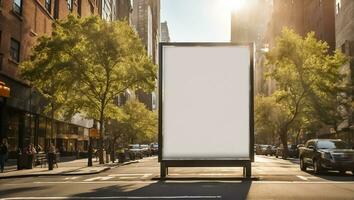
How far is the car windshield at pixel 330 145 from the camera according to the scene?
2694 cm

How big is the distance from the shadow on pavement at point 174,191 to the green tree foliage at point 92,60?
19.9 meters

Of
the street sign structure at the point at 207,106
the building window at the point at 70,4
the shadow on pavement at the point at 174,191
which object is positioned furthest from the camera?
the building window at the point at 70,4

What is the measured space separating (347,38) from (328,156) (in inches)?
1738

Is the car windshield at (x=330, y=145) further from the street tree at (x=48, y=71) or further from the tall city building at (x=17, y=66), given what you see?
the tall city building at (x=17, y=66)

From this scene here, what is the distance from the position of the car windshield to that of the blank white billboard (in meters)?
6.23

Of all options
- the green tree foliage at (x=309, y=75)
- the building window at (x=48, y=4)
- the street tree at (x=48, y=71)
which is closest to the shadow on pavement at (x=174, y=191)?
the street tree at (x=48, y=71)

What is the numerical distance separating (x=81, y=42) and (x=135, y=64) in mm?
4087

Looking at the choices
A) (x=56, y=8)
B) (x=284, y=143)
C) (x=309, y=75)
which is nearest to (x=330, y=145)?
(x=309, y=75)

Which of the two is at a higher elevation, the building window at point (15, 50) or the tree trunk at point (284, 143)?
the building window at point (15, 50)

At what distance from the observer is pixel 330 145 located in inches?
1068

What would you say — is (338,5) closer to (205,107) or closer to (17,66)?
(17,66)

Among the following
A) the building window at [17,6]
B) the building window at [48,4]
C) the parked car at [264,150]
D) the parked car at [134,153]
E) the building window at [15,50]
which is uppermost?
the building window at [48,4]

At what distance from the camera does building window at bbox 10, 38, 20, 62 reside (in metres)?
38.6

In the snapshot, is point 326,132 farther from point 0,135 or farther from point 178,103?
point 178,103
